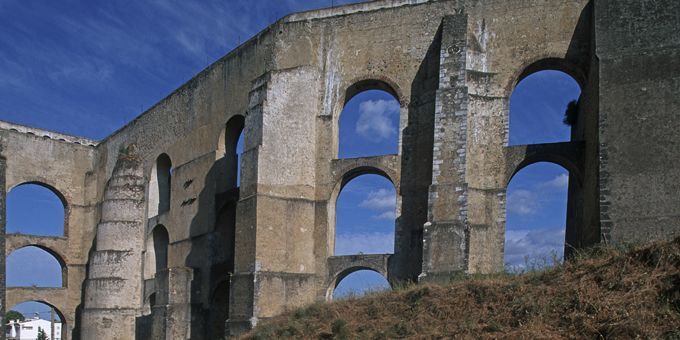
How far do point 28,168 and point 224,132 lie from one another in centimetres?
1032

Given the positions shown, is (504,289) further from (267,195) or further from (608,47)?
(267,195)

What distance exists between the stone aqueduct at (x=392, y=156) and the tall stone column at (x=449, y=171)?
0.11 ft

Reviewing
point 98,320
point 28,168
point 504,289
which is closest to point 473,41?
point 504,289

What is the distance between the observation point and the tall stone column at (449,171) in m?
17.5

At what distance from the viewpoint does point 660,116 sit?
14.7 m

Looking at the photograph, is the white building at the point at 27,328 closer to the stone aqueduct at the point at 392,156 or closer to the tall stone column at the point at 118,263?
the tall stone column at the point at 118,263

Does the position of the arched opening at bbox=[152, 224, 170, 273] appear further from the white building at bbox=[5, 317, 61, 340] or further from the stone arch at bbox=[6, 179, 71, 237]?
the white building at bbox=[5, 317, 61, 340]

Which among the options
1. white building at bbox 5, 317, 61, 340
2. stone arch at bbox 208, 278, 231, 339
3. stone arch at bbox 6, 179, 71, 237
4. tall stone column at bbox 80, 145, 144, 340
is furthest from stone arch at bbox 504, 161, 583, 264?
white building at bbox 5, 317, 61, 340

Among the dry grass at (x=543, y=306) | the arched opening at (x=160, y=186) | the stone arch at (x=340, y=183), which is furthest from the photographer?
the arched opening at (x=160, y=186)

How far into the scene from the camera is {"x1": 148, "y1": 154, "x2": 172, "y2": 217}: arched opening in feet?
94.3

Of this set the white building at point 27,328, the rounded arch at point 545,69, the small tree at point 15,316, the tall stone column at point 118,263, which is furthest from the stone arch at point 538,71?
the small tree at point 15,316

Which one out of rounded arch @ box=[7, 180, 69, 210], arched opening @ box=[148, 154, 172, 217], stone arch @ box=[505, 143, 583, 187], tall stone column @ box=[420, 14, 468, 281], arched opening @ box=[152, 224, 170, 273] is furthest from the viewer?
rounded arch @ box=[7, 180, 69, 210]

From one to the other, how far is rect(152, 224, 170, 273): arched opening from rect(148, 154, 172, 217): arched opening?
30.0 inches

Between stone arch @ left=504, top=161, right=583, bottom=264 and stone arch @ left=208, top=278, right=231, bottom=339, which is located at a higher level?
stone arch @ left=504, top=161, right=583, bottom=264
